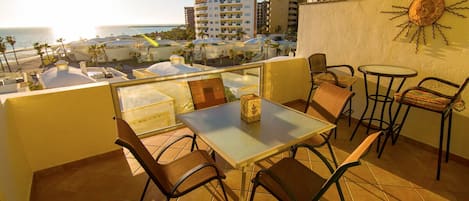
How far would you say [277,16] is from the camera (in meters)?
50.6

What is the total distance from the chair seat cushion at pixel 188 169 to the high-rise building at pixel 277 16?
51.2 m

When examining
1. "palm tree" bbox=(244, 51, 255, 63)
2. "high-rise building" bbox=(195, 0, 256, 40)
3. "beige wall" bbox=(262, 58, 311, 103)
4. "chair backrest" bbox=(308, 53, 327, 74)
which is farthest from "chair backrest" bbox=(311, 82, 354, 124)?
"high-rise building" bbox=(195, 0, 256, 40)

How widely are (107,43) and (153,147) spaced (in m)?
26.7

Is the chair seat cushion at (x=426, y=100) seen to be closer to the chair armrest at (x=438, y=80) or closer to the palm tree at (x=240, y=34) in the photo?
the chair armrest at (x=438, y=80)

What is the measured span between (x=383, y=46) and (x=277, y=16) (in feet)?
167

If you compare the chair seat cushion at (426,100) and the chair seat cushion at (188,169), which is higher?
the chair seat cushion at (426,100)

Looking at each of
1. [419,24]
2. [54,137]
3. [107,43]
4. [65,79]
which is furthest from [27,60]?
[419,24]

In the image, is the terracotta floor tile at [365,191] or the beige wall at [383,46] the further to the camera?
the beige wall at [383,46]

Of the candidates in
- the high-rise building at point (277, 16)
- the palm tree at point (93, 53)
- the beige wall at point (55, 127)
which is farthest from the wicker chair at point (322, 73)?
the high-rise building at point (277, 16)

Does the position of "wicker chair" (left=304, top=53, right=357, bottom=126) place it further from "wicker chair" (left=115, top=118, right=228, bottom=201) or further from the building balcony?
"wicker chair" (left=115, top=118, right=228, bottom=201)

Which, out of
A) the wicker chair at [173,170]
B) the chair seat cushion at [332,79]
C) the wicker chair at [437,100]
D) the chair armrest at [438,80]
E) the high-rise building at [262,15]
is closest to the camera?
the wicker chair at [173,170]

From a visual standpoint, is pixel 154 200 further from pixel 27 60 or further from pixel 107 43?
pixel 27 60

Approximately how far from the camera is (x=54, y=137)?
7.86 feet

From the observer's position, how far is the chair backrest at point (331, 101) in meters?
2.14
